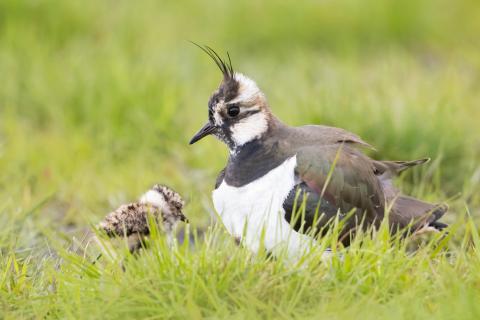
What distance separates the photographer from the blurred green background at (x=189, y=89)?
20.8ft

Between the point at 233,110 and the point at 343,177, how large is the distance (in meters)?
0.67

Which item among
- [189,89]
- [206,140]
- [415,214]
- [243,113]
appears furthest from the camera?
[189,89]

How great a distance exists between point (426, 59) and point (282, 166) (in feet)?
16.8

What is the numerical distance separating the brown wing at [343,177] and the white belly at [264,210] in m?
0.09

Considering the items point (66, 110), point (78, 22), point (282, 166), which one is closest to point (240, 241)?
point (282, 166)

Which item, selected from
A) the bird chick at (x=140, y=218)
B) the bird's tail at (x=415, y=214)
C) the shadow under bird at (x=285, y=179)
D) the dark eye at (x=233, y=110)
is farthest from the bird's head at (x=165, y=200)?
the bird's tail at (x=415, y=214)

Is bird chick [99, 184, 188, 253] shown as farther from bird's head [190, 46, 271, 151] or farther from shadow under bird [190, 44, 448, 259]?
bird's head [190, 46, 271, 151]

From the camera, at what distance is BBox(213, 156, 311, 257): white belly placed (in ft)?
14.0

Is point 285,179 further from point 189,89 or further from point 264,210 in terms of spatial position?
point 189,89

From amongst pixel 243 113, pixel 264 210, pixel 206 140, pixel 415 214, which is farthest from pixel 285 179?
pixel 206 140

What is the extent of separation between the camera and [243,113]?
475 centimetres

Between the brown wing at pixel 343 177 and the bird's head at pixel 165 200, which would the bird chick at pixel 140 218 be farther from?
the brown wing at pixel 343 177

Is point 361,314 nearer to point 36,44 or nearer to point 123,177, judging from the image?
point 123,177

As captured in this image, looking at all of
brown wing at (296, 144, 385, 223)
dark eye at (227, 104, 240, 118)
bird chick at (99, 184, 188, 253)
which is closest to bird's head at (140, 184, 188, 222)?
bird chick at (99, 184, 188, 253)
